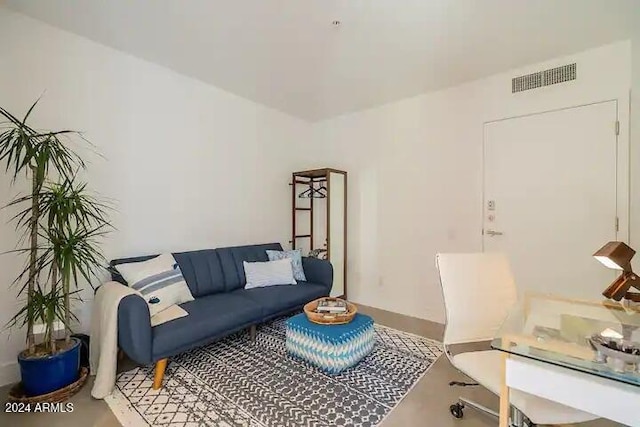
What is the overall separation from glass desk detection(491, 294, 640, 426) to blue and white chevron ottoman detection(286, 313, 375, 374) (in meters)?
1.09

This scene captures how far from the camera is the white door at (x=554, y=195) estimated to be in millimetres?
2512

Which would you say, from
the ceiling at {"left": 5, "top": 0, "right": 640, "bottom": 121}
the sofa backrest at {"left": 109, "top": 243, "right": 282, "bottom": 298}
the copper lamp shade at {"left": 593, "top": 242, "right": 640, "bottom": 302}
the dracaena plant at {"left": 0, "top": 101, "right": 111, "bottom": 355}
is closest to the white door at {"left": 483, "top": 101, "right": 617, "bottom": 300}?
the ceiling at {"left": 5, "top": 0, "right": 640, "bottom": 121}

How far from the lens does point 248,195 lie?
3781 mm

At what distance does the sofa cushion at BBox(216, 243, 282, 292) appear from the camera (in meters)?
3.07

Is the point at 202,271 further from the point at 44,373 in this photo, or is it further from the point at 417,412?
the point at 417,412

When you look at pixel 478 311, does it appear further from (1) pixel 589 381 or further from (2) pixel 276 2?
(2) pixel 276 2

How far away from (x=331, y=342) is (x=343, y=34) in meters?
2.33

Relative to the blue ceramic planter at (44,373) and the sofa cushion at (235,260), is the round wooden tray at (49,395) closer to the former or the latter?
the blue ceramic planter at (44,373)

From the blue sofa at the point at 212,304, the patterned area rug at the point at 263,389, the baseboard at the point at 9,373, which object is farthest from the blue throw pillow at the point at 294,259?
the baseboard at the point at 9,373

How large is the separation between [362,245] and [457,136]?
1.76 metres

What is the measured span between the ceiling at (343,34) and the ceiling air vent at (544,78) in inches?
5.7

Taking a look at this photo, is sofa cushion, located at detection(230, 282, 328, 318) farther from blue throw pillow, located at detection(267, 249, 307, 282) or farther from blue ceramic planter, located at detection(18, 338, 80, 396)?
blue ceramic planter, located at detection(18, 338, 80, 396)

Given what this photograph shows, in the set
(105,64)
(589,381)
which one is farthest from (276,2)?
(589,381)

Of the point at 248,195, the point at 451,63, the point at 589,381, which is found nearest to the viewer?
the point at 589,381
